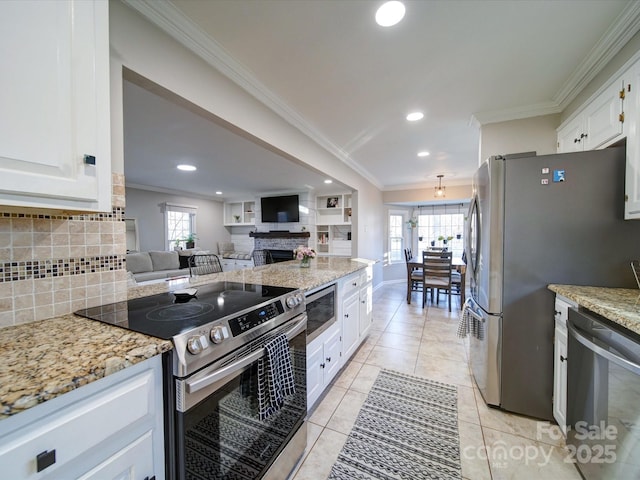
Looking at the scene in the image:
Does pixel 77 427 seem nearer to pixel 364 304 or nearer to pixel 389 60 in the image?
pixel 389 60

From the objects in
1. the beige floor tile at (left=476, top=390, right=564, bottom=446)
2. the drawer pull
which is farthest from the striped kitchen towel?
the beige floor tile at (left=476, top=390, right=564, bottom=446)

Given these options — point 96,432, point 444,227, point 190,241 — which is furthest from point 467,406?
point 190,241

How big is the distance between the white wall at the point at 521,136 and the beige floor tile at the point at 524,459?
2358 mm

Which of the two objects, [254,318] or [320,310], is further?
[320,310]

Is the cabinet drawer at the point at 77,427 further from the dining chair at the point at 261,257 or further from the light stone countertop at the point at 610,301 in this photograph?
the dining chair at the point at 261,257

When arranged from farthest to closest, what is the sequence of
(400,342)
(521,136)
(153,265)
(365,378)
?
(153,265), (400,342), (521,136), (365,378)

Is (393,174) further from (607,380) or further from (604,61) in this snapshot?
(607,380)

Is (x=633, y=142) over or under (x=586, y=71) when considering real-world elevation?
under

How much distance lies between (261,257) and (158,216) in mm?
2726

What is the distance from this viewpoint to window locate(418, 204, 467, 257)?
6547mm

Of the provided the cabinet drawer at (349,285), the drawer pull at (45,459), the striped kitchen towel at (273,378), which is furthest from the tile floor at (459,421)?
the drawer pull at (45,459)

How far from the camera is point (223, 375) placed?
965 millimetres

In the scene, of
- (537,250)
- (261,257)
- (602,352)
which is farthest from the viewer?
(261,257)

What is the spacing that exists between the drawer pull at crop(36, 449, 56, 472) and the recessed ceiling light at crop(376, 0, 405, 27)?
6.77 ft
